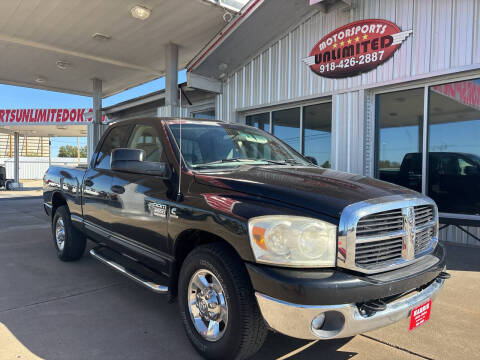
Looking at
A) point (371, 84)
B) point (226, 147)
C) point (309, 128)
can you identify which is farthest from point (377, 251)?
point (309, 128)

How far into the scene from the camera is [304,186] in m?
2.52

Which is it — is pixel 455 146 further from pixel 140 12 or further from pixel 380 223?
pixel 140 12

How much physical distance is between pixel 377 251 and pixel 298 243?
0.57 metres

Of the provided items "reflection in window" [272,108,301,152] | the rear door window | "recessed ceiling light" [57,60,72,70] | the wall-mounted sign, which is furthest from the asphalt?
"recessed ceiling light" [57,60,72,70]

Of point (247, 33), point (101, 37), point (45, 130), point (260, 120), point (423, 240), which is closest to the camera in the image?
point (423, 240)

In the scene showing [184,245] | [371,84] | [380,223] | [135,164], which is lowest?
[184,245]

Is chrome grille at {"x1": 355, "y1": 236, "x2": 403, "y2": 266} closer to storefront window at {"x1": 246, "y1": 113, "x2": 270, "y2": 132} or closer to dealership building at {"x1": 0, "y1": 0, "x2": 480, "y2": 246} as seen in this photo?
dealership building at {"x1": 0, "y1": 0, "x2": 480, "y2": 246}

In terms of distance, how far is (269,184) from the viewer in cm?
251

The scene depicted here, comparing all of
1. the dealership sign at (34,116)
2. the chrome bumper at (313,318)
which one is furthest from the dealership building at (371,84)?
the dealership sign at (34,116)

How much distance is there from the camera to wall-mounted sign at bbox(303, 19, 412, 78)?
6594mm

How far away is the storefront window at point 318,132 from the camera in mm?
7805

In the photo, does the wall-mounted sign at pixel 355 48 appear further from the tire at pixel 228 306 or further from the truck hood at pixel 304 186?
the tire at pixel 228 306

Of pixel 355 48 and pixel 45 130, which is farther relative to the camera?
pixel 45 130

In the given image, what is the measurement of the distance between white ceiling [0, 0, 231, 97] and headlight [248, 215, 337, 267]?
7.04m
